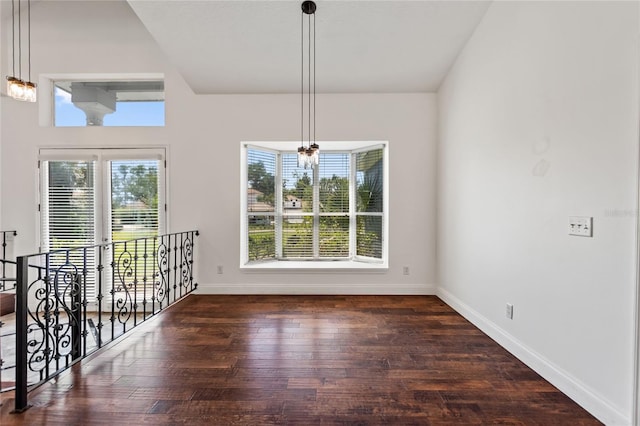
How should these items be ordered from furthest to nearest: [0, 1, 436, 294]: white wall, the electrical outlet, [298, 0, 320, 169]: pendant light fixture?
[0, 1, 436, 294]: white wall → [298, 0, 320, 169]: pendant light fixture → the electrical outlet

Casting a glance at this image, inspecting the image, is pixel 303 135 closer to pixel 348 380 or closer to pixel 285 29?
pixel 285 29

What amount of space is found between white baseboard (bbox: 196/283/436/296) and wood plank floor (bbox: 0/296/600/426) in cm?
92

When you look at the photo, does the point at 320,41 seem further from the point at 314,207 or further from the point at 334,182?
the point at 314,207

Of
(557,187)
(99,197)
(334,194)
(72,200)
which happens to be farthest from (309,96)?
(72,200)

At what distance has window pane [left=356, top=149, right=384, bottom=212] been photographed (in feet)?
14.8

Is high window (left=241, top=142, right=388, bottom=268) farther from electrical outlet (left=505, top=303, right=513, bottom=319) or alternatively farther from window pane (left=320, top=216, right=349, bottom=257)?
electrical outlet (left=505, top=303, right=513, bottom=319)

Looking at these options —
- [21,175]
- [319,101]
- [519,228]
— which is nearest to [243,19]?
[319,101]

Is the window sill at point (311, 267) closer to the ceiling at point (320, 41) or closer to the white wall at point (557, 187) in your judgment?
the white wall at point (557, 187)

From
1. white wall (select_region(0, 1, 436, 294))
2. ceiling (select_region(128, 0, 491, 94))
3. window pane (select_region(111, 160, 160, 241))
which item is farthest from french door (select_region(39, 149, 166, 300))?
ceiling (select_region(128, 0, 491, 94))

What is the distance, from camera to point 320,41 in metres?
3.37

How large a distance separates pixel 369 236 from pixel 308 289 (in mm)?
1254

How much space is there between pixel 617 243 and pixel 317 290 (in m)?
3.22

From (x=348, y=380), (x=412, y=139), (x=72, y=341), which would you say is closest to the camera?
(x=348, y=380)

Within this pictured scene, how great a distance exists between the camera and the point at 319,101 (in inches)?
165
